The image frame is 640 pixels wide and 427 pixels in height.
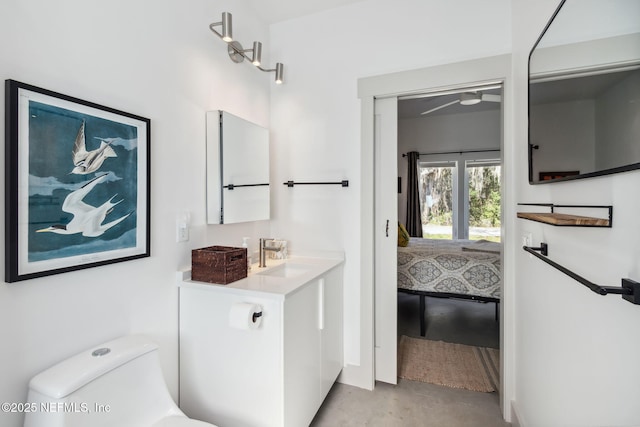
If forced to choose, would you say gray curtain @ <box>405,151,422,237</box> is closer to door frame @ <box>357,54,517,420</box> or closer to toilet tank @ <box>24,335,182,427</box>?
door frame @ <box>357,54,517,420</box>

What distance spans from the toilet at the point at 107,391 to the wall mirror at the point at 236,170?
0.82 m

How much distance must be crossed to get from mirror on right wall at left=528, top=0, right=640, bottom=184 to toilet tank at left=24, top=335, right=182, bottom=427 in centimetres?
170

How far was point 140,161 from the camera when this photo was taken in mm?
1397

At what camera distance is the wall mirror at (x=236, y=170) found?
1814 millimetres

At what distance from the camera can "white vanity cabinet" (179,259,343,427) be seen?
1.43 meters

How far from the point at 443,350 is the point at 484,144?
355 cm

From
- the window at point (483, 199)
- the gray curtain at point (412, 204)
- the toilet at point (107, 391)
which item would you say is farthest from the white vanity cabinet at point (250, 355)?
the window at point (483, 199)

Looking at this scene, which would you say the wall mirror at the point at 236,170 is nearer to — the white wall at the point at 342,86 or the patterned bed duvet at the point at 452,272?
the white wall at the point at 342,86

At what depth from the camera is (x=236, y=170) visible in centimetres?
195

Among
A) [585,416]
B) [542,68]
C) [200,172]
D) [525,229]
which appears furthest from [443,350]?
[200,172]

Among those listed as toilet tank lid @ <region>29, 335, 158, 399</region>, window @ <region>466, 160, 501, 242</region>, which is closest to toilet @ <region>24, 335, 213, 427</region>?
toilet tank lid @ <region>29, 335, 158, 399</region>

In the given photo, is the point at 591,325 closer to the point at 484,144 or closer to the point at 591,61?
the point at 591,61

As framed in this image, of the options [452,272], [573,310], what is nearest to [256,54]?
[573,310]

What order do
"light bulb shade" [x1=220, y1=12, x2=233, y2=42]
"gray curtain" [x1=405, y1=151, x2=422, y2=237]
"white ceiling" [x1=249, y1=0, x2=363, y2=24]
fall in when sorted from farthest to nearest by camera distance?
"gray curtain" [x1=405, y1=151, x2=422, y2=237], "white ceiling" [x1=249, y1=0, x2=363, y2=24], "light bulb shade" [x1=220, y1=12, x2=233, y2=42]
